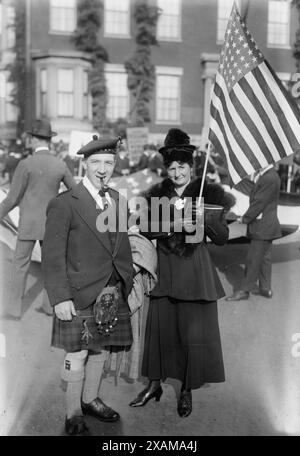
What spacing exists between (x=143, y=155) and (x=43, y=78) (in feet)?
28.0

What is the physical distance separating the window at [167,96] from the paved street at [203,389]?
9265 mm

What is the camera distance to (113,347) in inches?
124

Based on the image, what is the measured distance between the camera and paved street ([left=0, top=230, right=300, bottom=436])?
9.73ft

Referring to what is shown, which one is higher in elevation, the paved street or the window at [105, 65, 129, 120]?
the window at [105, 65, 129, 120]

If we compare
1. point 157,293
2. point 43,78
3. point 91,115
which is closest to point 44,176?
point 157,293

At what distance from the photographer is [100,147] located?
9.15 ft

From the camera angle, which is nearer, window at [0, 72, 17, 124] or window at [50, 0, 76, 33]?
window at [0, 72, 17, 124]

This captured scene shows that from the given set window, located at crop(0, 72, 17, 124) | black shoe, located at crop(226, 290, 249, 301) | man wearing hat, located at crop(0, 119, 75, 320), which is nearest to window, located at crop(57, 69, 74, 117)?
window, located at crop(0, 72, 17, 124)

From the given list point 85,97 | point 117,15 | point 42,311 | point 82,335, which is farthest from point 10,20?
point 85,97

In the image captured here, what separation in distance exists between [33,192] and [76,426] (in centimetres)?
271

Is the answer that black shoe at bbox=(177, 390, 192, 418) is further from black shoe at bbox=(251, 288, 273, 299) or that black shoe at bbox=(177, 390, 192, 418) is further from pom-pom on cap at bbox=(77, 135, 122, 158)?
black shoe at bbox=(251, 288, 273, 299)

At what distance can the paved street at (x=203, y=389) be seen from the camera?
9.73 ft

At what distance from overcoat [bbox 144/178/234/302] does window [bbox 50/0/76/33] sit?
923 centimetres

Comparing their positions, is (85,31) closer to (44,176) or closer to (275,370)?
(44,176)
